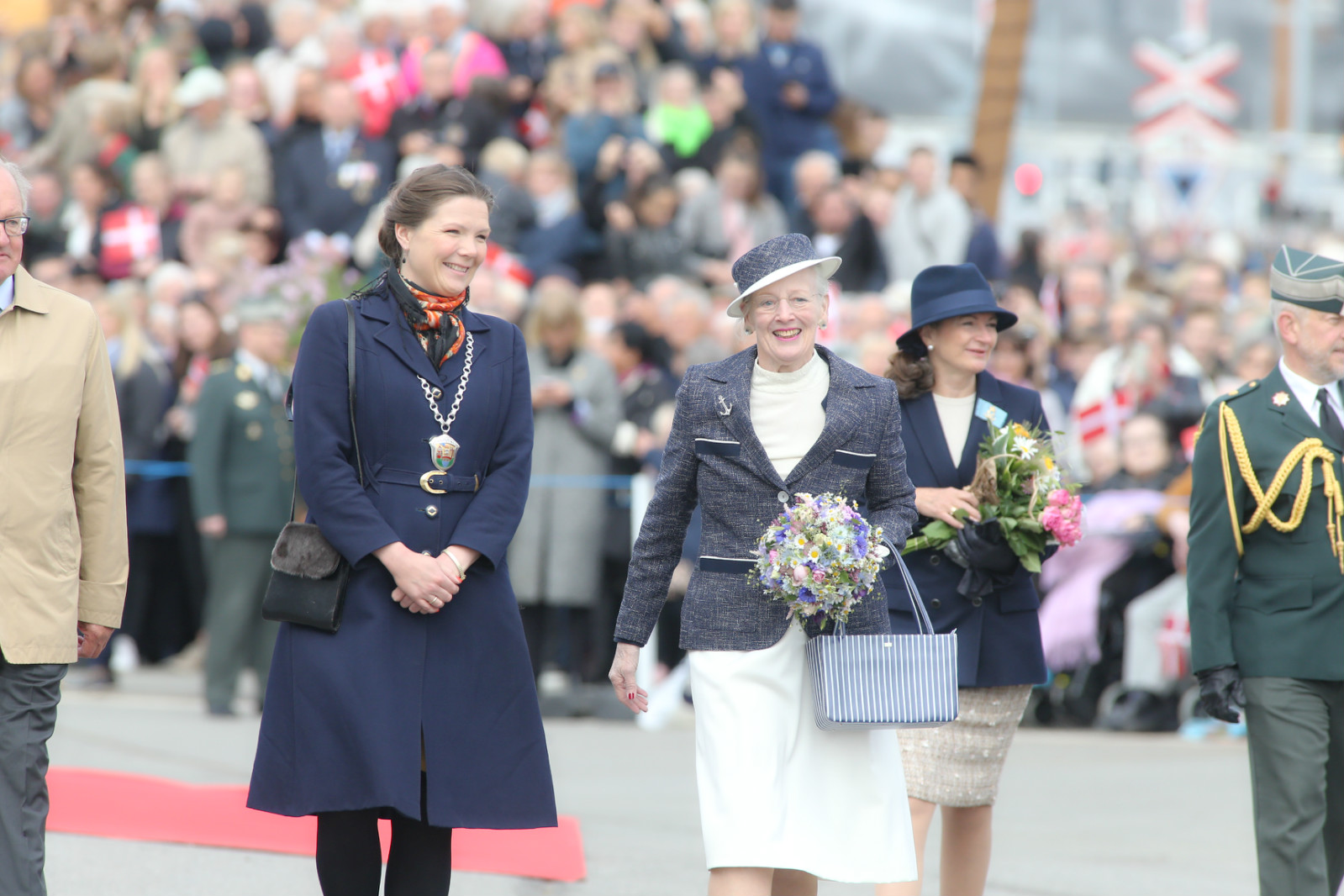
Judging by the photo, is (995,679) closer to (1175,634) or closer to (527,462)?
(527,462)

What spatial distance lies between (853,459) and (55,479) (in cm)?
205

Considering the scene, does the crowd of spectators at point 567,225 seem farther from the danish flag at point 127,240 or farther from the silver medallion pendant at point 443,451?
the silver medallion pendant at point 443,451

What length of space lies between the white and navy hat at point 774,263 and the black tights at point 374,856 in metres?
1.53

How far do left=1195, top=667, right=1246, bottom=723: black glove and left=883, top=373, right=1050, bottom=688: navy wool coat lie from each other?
51 cm

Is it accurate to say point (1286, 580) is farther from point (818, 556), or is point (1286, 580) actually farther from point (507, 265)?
point (507, 265)

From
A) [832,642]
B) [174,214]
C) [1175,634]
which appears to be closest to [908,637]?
[832,642]

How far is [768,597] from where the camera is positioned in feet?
15.6

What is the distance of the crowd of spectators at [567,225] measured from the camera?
11070 mm

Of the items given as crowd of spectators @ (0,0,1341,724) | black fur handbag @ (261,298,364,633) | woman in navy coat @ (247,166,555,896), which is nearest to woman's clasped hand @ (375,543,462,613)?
woman in navy coat @ (247,166,555,896)

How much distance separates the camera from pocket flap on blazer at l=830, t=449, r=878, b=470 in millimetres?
4824

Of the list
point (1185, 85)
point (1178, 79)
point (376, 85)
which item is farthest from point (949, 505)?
point (1185, 85)

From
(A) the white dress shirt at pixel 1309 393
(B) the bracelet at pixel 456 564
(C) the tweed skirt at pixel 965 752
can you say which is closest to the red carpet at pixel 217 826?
(C) the tweed skirt at pixel 965 752

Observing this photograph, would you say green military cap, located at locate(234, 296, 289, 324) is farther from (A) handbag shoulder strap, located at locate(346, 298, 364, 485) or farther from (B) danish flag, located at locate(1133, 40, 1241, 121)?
(B) danish flag, located at locate(1133, 40, 1241, 121)

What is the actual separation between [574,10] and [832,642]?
10.9 metres
